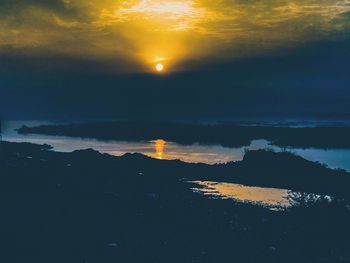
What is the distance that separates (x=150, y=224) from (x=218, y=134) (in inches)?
2712

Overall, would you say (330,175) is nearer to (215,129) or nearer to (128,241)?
(128,241)

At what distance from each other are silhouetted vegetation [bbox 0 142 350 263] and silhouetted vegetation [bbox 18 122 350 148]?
41.6 meters

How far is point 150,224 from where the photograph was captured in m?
18.1

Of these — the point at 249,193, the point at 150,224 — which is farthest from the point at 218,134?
the point at 150,224

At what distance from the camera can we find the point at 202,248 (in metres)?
15.0

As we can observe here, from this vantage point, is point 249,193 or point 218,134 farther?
point 218,134

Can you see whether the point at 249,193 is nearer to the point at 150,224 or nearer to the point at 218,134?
the point at 150,224

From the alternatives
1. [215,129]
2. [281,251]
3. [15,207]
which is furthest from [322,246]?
[215,129]

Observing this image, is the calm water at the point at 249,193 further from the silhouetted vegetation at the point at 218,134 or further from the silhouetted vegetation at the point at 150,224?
the silhouetted vegetation at the point at 218,134

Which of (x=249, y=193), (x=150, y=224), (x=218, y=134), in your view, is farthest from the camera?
(x=218, y=134)

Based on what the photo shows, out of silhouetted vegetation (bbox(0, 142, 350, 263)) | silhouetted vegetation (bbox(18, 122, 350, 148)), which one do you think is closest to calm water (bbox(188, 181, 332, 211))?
silhouetted vegetation (bbox(0, 142, 350, 263))

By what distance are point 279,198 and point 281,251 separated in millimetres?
11261

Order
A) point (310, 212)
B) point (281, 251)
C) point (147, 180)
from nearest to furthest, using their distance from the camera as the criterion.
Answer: point (281, 251)
point (310, 212)
point (147, 180)

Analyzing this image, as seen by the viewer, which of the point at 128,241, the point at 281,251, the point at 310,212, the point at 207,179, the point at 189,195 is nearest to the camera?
the point at 281,251
